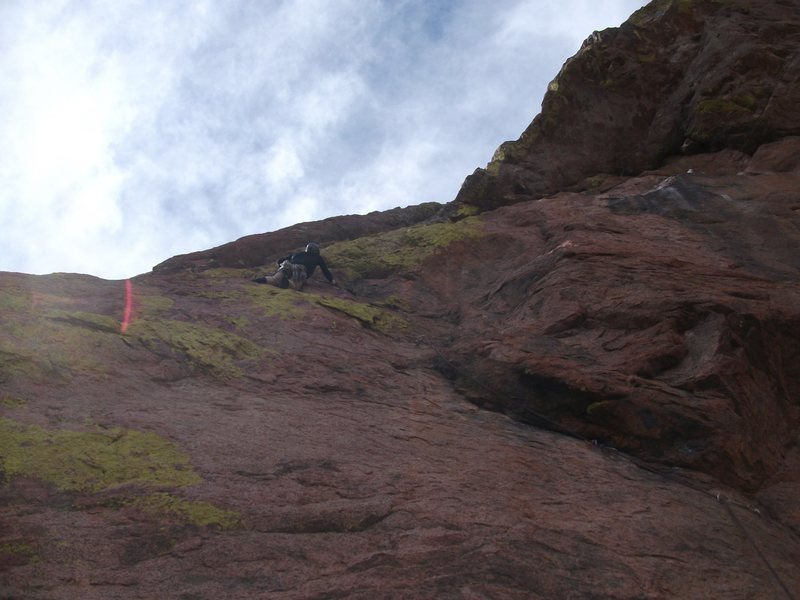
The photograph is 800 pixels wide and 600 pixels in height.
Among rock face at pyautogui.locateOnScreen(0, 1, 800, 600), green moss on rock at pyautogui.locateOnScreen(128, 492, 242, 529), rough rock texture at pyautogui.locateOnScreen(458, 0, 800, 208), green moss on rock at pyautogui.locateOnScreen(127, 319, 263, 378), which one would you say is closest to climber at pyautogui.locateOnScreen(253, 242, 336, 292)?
rock face at pyautogui.locateOnScreen(0, 1, 800, 600)

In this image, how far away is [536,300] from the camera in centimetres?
1325

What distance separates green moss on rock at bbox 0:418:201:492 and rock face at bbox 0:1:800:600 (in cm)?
3

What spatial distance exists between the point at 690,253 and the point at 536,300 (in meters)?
2.92

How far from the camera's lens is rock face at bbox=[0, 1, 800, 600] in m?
6.53

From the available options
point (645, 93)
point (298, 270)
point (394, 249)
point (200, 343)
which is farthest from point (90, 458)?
point (645, 93)

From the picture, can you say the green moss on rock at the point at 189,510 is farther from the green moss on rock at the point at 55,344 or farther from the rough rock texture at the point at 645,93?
the rough rock texture at the point at 645,93

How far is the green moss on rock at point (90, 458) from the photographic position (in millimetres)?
7082

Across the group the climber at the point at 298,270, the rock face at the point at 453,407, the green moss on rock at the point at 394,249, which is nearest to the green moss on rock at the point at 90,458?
the rock face at the point at 453,407

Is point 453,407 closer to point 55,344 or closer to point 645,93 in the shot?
point 55,344

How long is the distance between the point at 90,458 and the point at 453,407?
5234 mm

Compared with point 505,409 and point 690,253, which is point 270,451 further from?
point 690,253

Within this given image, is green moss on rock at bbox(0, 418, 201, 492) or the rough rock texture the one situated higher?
the rough rock texture

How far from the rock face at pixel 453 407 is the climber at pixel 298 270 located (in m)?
0.47

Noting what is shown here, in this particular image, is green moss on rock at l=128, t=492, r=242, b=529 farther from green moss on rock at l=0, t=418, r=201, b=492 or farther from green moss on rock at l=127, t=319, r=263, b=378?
green moss on rock at l=127, t=319, r=263, b=378
